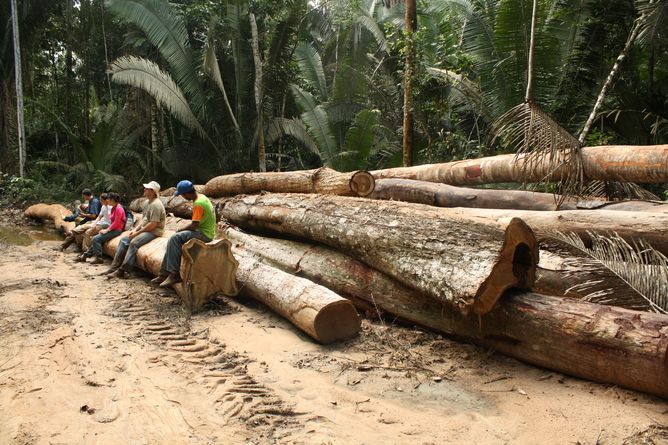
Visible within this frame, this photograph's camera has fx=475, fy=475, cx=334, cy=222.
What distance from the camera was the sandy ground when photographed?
2951 mm

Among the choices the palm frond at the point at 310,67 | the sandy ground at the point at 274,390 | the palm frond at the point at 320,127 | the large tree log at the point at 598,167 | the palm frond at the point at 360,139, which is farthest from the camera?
the palm frond at the point at 310,67

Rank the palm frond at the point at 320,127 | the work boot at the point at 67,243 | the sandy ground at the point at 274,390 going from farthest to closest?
1. the palm frond at the point at 320,127
2. the work boot at the point at 67,243
3. the sandy ground at the point at 274,390

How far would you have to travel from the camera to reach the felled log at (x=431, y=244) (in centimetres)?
377

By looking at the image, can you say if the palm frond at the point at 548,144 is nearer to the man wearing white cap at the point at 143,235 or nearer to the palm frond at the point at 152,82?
the man wearing white cap at the point at 143,235

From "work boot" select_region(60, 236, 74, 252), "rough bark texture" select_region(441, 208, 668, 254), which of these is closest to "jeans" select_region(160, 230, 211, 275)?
"rough bark texture" select_region(441, 208, 668, 254)

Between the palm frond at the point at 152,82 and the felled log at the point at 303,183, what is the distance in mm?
4070

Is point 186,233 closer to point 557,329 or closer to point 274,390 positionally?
point 274,390

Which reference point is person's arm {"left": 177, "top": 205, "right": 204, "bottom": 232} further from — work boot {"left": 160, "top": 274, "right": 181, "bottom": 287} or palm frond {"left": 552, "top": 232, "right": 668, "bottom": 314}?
palm frond {"left": 552, "top": 232, "right": 668, "bottom": 314}

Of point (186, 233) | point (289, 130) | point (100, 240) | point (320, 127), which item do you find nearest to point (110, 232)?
point (100, 240)

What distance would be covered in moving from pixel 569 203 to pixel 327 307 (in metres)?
3.25

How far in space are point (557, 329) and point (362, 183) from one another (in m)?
3.85

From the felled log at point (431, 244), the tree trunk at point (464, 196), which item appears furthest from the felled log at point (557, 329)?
the tree trunk at point (464, 196)

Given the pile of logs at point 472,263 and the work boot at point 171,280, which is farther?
the work boot at point 171,280

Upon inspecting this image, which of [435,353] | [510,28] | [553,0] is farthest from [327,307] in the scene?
[553,0]
